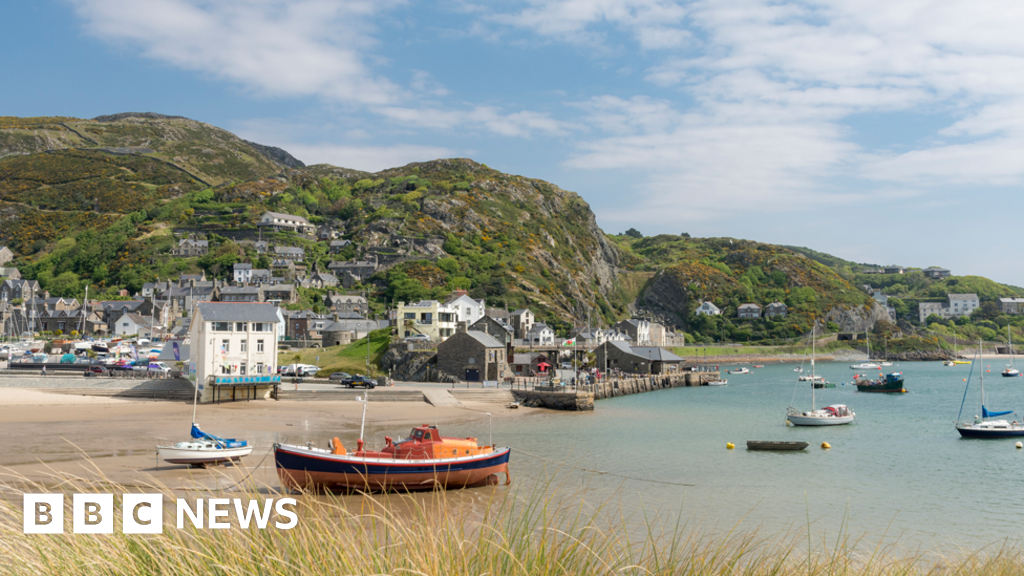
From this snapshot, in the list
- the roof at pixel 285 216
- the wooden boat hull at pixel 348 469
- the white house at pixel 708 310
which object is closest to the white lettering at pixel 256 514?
the wooden boat hull at pixel 348 469

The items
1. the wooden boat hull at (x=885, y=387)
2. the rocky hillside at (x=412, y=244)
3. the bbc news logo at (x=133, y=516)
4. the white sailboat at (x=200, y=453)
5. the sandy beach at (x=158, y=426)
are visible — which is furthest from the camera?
the rocky hillside at (x=412, y=244)

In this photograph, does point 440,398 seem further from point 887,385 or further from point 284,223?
point 284,223

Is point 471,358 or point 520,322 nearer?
point 471,358

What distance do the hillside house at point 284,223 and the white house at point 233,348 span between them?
11186cm

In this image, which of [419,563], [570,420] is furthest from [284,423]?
[419,563]

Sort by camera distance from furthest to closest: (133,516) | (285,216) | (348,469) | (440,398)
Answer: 1. (285,216)
2. (440,398)
3. (348,469)
4. (133,516)

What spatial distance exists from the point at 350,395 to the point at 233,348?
8.42 m

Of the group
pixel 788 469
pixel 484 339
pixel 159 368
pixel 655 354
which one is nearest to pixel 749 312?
pixel 655 354

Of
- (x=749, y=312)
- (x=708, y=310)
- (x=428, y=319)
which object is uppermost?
(x=708, y=310)

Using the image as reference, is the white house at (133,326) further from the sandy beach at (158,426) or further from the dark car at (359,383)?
the sandy beach at (158,426)

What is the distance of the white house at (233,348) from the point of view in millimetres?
42750

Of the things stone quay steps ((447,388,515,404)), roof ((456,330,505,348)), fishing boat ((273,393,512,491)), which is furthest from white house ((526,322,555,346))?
fishing boat ((273,393,512,491))

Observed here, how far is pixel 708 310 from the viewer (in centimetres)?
17138

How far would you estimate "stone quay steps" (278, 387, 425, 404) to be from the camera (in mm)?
46344
